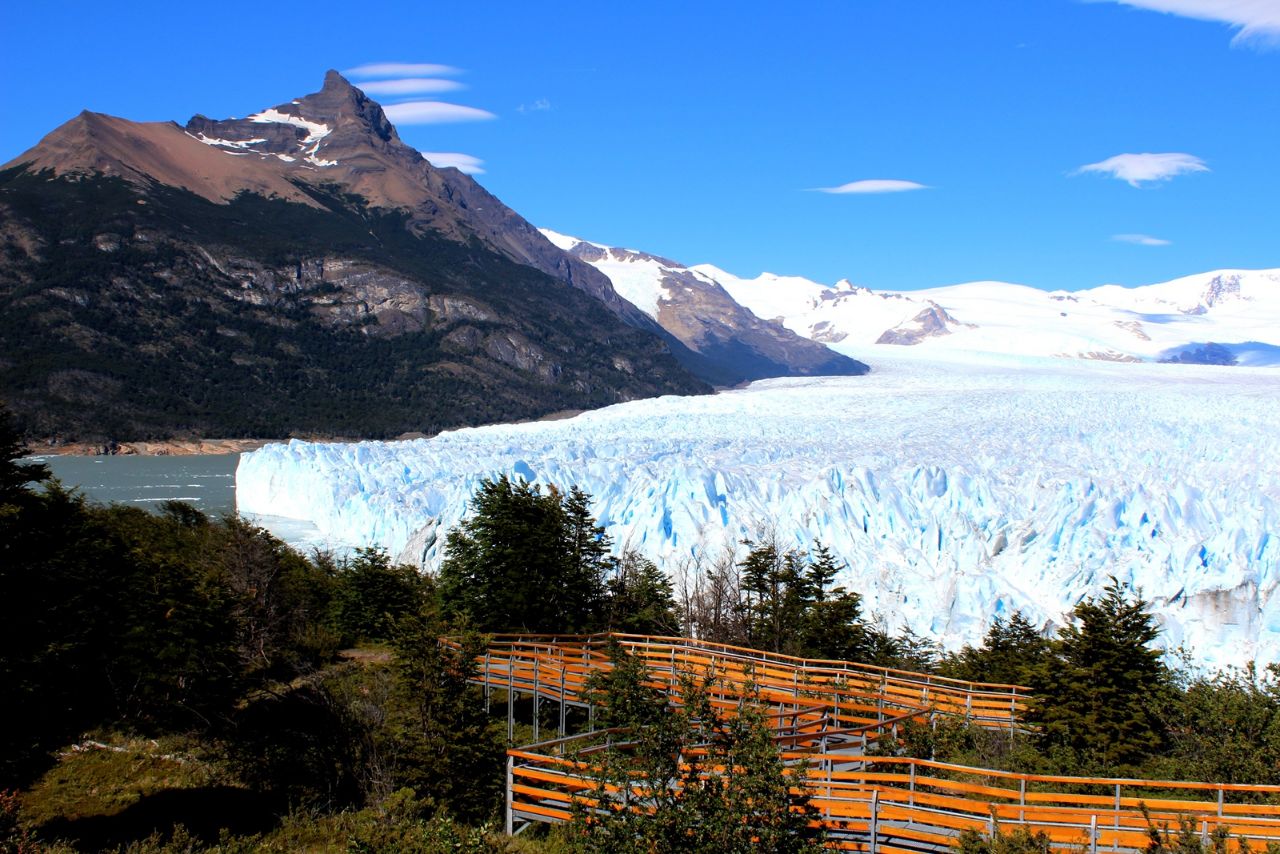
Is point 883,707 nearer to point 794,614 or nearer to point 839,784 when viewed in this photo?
point 839,784

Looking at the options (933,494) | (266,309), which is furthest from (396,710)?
(266,309)

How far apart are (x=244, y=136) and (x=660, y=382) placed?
95.8 m

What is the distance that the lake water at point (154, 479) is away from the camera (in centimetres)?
5278

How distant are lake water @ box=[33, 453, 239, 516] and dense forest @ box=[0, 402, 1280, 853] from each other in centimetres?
2866

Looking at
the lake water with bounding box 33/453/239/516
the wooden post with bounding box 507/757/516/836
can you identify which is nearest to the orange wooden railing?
the wooden post with bounding box 507/757/516/836

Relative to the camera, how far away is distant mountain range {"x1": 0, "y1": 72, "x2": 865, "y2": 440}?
100562mm

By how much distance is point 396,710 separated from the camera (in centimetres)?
1689

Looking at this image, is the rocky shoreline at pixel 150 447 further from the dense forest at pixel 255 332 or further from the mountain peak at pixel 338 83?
the mountain peak at pixel 338 83

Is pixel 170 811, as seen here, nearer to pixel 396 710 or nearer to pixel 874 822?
pixel 396 710

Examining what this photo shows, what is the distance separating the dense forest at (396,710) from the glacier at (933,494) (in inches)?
117

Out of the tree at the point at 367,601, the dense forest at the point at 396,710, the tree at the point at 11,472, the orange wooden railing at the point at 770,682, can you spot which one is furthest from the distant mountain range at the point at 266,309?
the tree at the point at 11,472

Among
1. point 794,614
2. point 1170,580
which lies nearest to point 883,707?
point 794,614

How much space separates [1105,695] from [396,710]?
10.3m

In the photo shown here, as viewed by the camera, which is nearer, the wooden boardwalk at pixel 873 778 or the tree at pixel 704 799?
the tree at pixel 704 799
